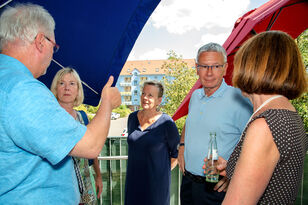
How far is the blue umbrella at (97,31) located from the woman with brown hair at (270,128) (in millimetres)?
1075

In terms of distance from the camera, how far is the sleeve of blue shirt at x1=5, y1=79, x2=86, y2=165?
92cm

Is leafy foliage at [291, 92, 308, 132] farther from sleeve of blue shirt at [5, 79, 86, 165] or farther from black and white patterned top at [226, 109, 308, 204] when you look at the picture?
sleeve of blue shirt at [5, 79, 86, 165]

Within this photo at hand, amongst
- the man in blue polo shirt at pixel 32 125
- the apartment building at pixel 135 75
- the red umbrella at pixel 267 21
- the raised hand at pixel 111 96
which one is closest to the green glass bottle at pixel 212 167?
the raised hand at pixel 111 96

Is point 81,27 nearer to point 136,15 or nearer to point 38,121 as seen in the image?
point 136,15

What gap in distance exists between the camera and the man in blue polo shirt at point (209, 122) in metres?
2.03

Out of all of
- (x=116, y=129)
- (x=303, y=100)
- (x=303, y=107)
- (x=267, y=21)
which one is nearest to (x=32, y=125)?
(x=267, y=21)

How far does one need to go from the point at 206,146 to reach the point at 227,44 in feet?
4.71

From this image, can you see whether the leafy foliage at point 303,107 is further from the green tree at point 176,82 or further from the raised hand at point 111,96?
the raised hand at point 111,96

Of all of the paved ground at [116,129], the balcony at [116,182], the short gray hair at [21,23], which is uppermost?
the short gray hair at [21,23]

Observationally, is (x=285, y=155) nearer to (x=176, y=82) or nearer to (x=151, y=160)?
(x=151, y=160)

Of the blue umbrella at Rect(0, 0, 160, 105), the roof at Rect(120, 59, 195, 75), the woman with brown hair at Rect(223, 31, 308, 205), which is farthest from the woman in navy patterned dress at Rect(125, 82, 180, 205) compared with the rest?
the roof at Rect(120, 59, 195, 75)

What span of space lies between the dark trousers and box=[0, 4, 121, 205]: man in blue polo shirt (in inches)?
48.0

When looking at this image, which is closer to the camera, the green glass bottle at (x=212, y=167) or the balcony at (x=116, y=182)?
the green glass bottle at (x=212, y=167)

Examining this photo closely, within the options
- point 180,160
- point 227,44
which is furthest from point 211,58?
point 180,160
